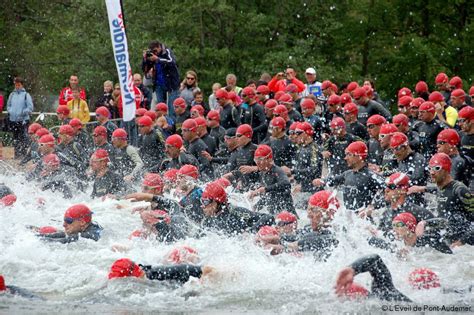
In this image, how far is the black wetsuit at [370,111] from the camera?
1702cm

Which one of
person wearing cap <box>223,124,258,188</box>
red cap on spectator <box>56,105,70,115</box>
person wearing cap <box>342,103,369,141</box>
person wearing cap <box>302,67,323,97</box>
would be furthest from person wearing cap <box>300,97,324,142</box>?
red cap on spectator <box>56,105,70,115</box>

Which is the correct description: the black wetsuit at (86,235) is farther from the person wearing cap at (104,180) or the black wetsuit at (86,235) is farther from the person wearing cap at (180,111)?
the person wearing cap at (180,111)

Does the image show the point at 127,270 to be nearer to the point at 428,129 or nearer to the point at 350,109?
the point at 428,129

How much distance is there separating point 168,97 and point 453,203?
9059 millimetres

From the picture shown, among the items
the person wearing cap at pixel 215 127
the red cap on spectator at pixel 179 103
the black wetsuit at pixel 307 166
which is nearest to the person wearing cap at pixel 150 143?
the person wearing cap at pixel 215 127

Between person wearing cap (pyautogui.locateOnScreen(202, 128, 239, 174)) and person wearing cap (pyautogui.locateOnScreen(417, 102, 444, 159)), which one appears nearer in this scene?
person wearing cap (pyautogui.locateOnScreen(417, 102, 444, 159))

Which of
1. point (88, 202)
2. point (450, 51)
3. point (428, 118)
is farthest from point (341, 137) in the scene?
point (450, 51)

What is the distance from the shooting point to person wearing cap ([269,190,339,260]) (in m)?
11.0

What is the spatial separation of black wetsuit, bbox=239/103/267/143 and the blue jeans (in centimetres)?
217

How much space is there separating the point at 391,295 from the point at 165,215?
11.6 feet

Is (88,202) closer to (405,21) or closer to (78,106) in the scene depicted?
(78,106)

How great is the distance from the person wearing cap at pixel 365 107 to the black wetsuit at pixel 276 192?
3.76 metres

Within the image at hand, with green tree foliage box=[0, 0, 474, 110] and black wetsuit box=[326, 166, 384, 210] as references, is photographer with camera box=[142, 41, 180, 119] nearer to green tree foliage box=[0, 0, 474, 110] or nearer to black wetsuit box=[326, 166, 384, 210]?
green tree foliage box=[0, 0, 474, 110]

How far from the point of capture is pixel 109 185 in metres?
14.8
